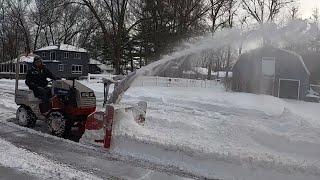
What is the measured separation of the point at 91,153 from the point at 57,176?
5.77ft

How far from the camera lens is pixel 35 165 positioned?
282 inches

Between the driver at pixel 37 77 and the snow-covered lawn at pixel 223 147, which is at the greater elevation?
the driver at pixel 37 77

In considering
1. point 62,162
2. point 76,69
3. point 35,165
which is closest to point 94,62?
point 76,69

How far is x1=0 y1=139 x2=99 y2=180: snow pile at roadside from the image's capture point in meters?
6.61

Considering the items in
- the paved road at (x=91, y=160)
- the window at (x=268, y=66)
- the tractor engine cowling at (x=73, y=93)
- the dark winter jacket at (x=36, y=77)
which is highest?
the window at (x=268, y=66)

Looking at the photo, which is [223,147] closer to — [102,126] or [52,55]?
[102,126]

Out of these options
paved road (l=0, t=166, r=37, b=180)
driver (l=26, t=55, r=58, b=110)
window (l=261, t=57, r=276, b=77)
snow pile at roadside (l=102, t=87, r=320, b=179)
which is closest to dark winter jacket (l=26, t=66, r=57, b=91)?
driver (l=26, t=55, r=58, b=110)

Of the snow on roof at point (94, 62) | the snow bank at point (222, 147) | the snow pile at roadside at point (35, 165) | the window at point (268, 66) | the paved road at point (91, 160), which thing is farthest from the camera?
the snow on roof at point (94, 62)

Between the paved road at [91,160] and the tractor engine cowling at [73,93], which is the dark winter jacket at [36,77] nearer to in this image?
the tractor engine cowling at [73,93]

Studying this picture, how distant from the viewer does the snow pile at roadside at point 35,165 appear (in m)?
6.61

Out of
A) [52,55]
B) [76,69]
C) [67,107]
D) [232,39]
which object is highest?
[52,55]

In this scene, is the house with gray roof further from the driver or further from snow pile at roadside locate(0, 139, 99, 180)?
snow pile at roadside locate(0, 139, 99, 180)

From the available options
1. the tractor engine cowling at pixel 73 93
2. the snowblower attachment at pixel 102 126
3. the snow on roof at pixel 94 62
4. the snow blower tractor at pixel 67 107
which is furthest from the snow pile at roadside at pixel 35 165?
the snow on roof at pixel 94 62

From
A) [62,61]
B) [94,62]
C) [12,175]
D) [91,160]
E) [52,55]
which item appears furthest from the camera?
[94,62]
